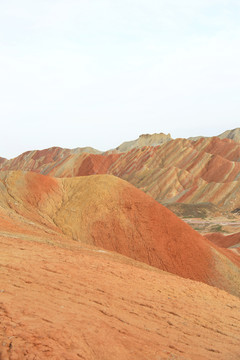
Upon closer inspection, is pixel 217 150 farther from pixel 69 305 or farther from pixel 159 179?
pixel 69 305

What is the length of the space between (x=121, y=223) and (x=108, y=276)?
1522 centimetres

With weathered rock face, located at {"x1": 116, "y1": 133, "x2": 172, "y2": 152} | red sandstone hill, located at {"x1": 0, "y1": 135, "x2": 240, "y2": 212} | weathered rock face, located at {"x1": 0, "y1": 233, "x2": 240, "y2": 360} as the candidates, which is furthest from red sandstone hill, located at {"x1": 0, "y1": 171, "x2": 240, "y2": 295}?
weathered rock face, located at {"x1": 116, "y1": 133, "x2": 172, "y2": 152}

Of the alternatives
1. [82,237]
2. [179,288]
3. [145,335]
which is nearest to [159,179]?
[82,237]

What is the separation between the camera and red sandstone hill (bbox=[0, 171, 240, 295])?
82.4 ft

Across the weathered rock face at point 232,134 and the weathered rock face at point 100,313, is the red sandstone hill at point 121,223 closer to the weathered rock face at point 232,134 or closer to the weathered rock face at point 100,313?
the weathered rock face at point 100,313

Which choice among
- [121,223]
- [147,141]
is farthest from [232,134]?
[121,223]

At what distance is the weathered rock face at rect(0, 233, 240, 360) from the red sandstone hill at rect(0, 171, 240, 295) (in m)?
10.8

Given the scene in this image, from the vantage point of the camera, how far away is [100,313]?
29.3 feet

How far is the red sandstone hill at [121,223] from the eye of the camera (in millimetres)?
25116

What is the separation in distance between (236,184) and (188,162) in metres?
21.8

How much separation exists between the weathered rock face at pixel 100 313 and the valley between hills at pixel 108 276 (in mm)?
33

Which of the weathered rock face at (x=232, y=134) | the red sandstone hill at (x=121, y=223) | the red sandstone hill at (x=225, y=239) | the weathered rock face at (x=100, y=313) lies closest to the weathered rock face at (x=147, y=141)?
the weathered rock face at (x=232, y=134)

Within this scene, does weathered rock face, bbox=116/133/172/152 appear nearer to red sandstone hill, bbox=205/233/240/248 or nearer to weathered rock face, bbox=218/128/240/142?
weathered rock face, bbox=218/128/240/142

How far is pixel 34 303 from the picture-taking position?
829 centimetres
